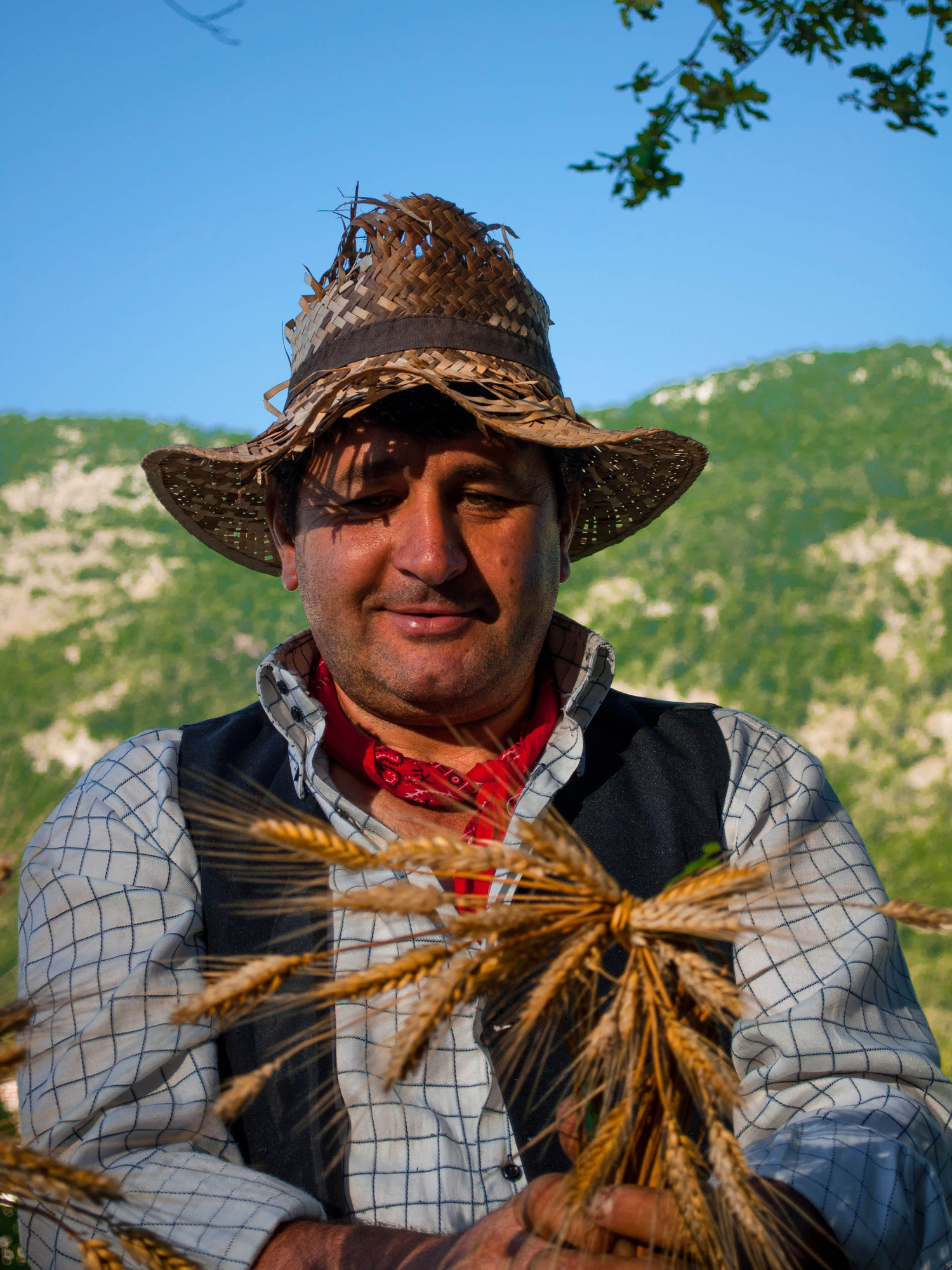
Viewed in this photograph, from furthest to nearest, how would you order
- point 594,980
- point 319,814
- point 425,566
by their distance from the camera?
point 319,814 → point 425,566 → point 594,980

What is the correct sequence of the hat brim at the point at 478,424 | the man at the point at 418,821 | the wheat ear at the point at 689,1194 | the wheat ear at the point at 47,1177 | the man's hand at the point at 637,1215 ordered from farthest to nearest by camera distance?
the hat brim at the point at 478,424, the man at the point at 418,821, the man's hand at the point at 637,1215, the wheat ear at the point at 689,1194, the wheat ear at the point at 47,1177

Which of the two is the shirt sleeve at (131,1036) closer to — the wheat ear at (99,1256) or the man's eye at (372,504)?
the wheat ear at (99,1256)

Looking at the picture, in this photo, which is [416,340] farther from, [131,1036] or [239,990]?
[239,990]

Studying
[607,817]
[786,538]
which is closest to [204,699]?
[786,538]

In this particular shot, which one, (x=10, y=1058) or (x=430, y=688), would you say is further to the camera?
(x=430, y=688)

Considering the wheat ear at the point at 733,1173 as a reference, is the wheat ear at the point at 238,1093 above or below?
above

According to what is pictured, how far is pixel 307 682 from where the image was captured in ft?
8.74

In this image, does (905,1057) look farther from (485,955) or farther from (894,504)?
(894,504)

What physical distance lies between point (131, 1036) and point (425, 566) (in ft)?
3.56

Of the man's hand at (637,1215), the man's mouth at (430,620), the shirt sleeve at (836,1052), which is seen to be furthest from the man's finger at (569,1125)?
the man's mouth at (430,620)

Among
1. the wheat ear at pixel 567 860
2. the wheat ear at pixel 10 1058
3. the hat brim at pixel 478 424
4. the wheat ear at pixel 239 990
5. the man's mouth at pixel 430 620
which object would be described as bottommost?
the wheat ear at pixel 10 1058

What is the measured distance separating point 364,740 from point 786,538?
894 cm

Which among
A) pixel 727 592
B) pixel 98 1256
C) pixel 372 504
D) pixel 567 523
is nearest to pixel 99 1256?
pixel 98 1256

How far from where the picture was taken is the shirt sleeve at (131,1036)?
1661 millimetres
